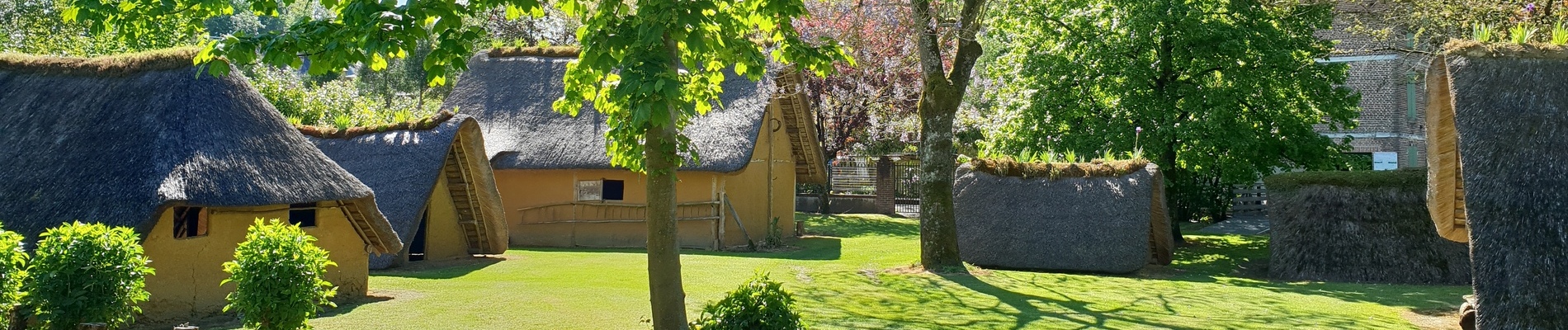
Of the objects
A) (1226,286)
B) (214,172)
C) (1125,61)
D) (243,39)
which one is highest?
(1125,61)

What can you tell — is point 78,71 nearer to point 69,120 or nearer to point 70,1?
point 69,120

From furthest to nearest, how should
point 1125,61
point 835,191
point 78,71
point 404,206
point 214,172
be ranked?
point 835,191, point 1125,61, point 404,206, point 78,71, point 214,172

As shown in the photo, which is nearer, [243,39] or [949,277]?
[243,39]

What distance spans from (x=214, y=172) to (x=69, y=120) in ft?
6.07

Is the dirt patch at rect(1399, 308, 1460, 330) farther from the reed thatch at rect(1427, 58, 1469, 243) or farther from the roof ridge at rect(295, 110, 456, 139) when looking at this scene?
the roof ridge at rect(295, 110, 456, 139)

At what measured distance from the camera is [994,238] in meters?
16.1

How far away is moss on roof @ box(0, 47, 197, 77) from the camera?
11406mm

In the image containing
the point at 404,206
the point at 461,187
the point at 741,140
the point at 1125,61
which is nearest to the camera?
the point at 404,206

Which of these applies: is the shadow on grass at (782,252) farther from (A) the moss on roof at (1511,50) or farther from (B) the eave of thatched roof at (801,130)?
(A) the moss on roof at (1511,50)

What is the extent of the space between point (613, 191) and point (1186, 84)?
10.1 metres

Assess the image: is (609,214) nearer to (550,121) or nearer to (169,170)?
(550,121)

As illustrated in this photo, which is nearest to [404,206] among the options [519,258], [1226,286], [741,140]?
[519,258]

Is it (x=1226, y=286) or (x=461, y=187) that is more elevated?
(x=461, y=187)

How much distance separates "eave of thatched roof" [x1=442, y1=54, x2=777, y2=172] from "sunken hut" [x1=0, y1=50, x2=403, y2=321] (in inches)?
329
